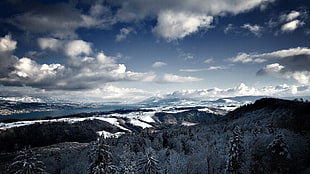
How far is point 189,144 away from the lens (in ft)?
187

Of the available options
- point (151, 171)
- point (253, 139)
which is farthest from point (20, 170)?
point (253, 139)

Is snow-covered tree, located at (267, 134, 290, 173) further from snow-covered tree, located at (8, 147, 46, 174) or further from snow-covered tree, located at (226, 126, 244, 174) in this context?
snow-covered tree, located at (8, 147, 46, 174)

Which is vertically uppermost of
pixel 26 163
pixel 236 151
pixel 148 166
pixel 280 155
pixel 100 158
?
pixel 26 163

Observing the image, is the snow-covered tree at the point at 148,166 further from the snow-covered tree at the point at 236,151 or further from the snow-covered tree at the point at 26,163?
the snow-covered tree at the point at 26,163

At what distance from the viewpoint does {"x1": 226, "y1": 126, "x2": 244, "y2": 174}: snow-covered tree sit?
86.0 ft

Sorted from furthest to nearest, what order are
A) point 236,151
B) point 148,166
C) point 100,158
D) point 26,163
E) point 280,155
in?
point 280,155 < point 148,166 < point 236,151 < point 100,158 < point 26,163

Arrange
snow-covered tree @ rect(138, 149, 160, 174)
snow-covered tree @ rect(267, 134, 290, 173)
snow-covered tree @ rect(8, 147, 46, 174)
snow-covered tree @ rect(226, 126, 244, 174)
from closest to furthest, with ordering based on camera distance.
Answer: snow-covered tree @ rect(8, 147, 46, 174)
snow-covered tree @ rect(267, 134, 290, 173)
snow-covered tree @ rect(226, 126, 244, 174)
snow-covered tree @ rect(138, 149, 160, 174)

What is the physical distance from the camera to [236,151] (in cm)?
2620

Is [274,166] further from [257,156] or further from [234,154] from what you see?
[234,154]

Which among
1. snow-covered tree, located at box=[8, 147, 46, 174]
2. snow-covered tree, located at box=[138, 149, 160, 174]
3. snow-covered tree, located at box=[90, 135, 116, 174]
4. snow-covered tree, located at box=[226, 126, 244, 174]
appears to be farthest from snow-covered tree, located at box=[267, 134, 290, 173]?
snow-covered tree, located at box=[8, 147, 46, 174]

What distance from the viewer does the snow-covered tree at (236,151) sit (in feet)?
86.0

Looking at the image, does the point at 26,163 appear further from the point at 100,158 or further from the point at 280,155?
the point at 280,155

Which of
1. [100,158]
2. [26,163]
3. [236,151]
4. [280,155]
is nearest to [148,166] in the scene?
[100,158]

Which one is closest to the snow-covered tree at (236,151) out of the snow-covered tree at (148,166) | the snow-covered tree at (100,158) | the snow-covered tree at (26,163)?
the snow-covered tree at (148,166)
